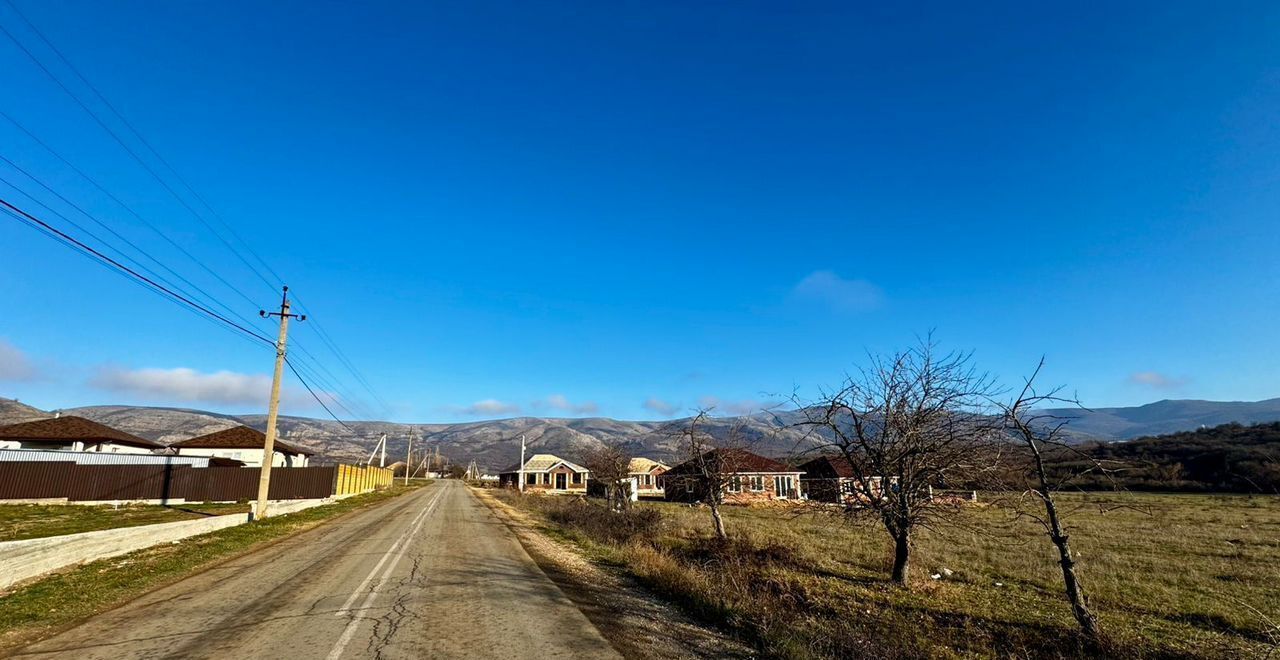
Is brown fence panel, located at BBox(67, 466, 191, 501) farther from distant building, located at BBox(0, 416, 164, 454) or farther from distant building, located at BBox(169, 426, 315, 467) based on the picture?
distant building, located at BBox(169, 426, 315, 467)

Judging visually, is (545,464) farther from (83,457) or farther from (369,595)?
(369,595)

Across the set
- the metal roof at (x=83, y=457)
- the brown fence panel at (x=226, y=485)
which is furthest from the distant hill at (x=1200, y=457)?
the metal roof at (x=83, y=457)

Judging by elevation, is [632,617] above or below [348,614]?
below

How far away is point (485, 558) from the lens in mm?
15312

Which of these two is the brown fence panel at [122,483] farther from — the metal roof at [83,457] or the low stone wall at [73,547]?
the low stone wall at [73,547]

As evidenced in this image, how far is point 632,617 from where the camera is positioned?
9.05 meters

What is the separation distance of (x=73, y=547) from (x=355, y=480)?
46796 mm

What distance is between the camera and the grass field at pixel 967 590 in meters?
A: 8.67

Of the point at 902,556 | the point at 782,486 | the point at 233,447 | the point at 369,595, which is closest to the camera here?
the point at 369,595

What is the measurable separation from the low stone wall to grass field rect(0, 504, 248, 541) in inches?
141

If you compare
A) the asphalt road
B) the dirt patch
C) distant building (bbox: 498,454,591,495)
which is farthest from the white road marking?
distant building (bbox: 498,454,591,495)

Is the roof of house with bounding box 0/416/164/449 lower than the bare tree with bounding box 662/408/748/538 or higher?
higher

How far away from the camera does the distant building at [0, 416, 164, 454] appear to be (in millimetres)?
41594

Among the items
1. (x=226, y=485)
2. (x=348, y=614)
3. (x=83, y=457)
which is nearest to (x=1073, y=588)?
(x=348, y=614)
